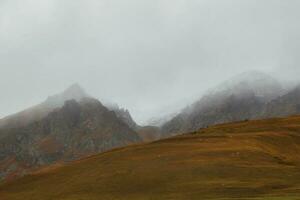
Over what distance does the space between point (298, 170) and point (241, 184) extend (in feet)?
55.0

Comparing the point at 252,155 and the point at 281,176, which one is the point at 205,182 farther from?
the point at 252,155

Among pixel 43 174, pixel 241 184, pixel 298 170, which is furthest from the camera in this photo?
pixel 43 174

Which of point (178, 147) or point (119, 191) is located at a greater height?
point (178, 147)

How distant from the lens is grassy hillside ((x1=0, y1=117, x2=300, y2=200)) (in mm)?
76688

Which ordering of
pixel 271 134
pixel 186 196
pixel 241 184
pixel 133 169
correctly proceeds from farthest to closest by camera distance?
pixel 271 134 → pixel 133 169 → pixel 241 184 → pixel 186 196

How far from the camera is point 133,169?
318 feet

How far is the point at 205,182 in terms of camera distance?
3231 inches

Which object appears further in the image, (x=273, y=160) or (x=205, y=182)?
(x=273, y=160)

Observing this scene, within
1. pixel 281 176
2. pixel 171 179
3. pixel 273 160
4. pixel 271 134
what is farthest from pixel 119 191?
pixel 271 134

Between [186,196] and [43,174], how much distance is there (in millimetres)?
50285

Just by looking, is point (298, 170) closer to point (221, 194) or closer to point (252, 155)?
point (252, 155)

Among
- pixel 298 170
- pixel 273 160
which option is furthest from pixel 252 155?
pixel 298 170

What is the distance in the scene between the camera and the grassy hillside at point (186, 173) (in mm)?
76688

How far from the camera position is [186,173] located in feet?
294
